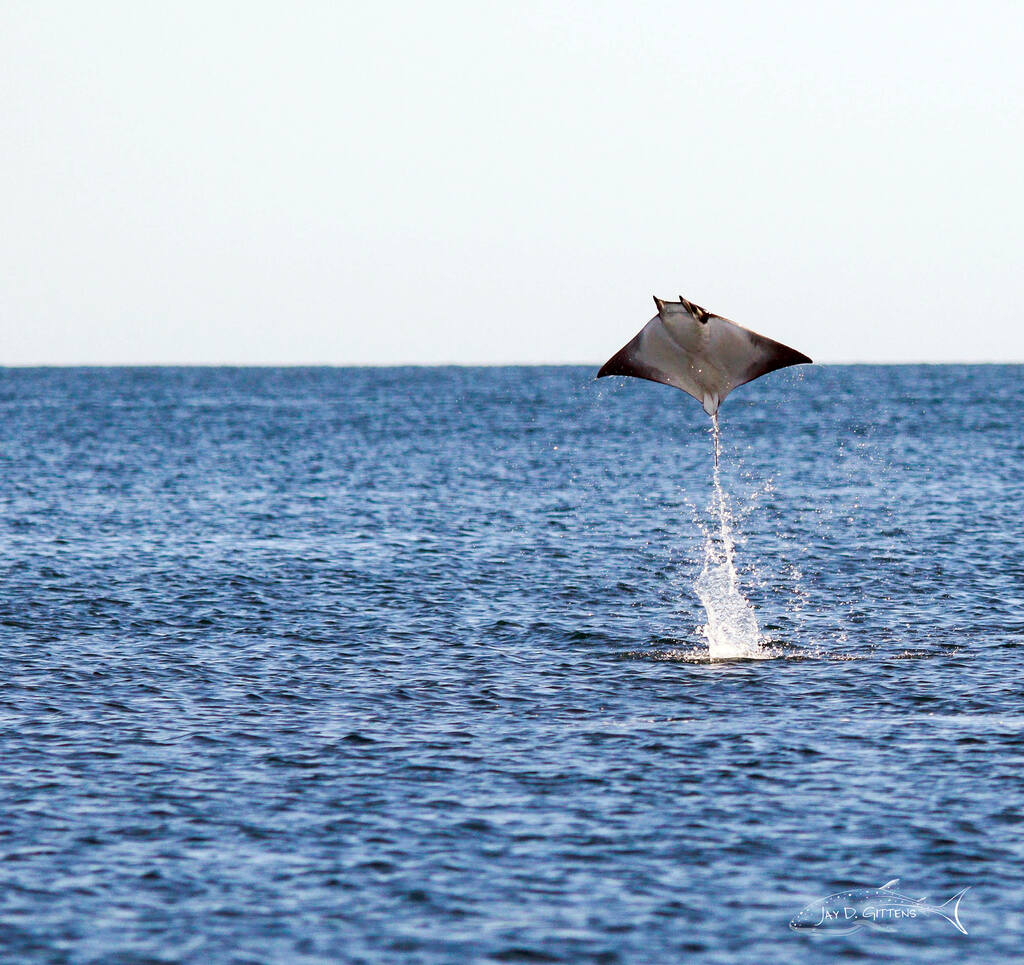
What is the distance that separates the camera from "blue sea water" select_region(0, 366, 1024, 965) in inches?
680

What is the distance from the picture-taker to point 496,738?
985 inches

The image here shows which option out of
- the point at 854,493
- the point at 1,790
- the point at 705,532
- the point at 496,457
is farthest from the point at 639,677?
the point at 496,457

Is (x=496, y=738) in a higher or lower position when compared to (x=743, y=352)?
lower

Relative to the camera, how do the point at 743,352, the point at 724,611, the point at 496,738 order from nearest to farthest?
the point at 496,738 < the point at 743,352 < the point at 724,611

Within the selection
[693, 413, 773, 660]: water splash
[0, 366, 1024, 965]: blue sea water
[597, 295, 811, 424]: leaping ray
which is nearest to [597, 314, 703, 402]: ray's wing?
Result: [597, 295, 811, 424]: leaping ray

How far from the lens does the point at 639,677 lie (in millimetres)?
30141

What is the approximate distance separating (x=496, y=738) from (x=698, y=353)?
889 centimetres

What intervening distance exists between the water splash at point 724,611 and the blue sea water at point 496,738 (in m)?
0.56

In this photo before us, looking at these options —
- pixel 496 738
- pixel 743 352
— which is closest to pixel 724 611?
pixel 743 352

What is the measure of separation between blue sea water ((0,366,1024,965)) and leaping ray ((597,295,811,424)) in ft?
20.6

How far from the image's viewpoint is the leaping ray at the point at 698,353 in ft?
92.2

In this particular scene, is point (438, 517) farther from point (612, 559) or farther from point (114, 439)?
point (114, 439)

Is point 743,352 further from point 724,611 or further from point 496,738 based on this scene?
point 724,611

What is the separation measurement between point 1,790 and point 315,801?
4.99 metres
